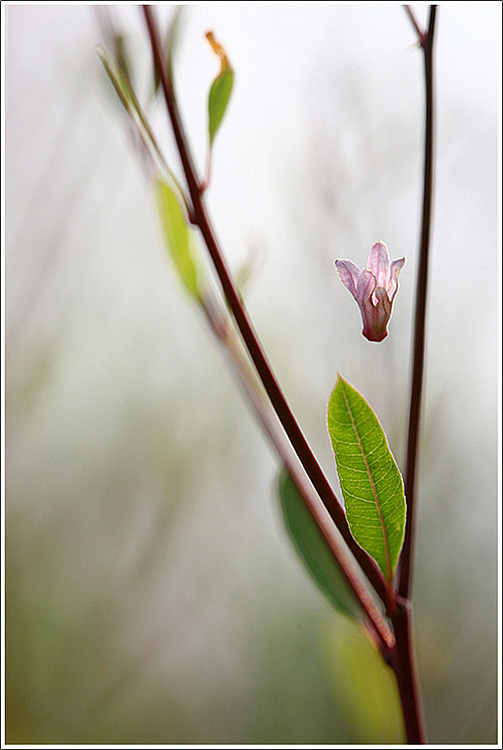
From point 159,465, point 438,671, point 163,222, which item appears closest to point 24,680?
point 159,465

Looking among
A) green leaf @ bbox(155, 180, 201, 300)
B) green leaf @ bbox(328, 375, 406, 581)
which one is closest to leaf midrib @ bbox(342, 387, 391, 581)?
green leaf @ bbox(328, 375, 406, 581)

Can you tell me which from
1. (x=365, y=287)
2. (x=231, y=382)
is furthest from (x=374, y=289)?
(x=231, y=382)

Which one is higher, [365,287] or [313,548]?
[365,287]

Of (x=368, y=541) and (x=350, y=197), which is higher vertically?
(x=350, y=197)

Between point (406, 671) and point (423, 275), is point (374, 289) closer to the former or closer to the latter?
point (423, 275)

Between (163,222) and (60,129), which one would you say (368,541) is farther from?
(60,129)
